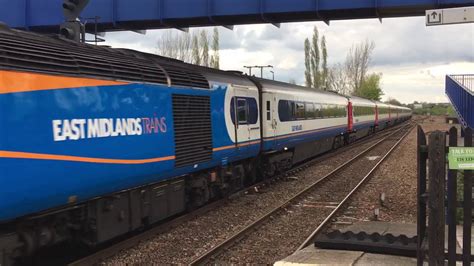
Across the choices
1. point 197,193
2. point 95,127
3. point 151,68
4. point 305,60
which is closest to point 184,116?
point 151,68

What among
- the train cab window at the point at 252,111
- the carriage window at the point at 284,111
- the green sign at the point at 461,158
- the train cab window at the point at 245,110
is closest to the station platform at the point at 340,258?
the green sign at the point at 461,158

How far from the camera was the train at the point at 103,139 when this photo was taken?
5.29m

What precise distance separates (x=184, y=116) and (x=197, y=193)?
2095 mm

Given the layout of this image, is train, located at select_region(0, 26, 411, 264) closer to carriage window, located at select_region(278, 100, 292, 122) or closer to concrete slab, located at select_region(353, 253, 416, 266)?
carriage window, located at select_region(278, 100, 292, 122)

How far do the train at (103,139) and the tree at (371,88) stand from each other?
74839mm

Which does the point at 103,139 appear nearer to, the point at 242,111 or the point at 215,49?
the point at 242,111

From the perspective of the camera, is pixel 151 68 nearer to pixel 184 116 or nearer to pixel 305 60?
pixel 184 116

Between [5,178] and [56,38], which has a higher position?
[56,38]

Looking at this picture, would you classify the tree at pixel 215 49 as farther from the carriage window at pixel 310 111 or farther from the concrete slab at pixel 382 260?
the concrete slab at pixel 382 260

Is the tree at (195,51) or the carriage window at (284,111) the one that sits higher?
the tree at (195,51)

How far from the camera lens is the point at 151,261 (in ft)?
23.6

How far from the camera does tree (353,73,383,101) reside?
84688 millimetres

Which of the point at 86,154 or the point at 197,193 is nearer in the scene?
the point at 86,154

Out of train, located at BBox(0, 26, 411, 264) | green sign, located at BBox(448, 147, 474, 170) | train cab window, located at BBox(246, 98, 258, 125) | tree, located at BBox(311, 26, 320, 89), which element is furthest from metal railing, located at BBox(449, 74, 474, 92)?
tree, located at BBox(311, 26, 320, 89)
